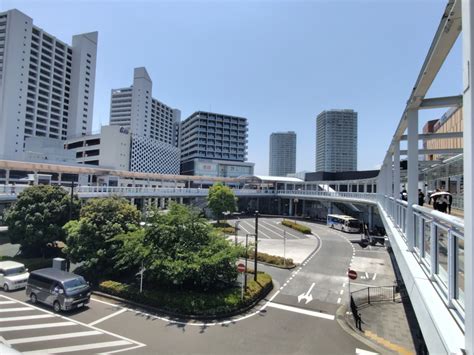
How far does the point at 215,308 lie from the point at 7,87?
70248mm

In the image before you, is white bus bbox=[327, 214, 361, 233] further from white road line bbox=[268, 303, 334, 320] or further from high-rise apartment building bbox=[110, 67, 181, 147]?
high-rise apartment building bbox=[110, 67, 181, 147]

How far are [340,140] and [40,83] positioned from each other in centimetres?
10079

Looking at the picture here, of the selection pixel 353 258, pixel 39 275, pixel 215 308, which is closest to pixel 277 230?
pixel 353 258

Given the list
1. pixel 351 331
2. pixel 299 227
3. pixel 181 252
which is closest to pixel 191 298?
pixel 181 252

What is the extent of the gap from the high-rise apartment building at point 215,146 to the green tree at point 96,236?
69571 millimetres

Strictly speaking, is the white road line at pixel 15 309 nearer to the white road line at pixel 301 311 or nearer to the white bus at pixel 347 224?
the white road line at pixel 301 311

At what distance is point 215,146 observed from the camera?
93.8 m

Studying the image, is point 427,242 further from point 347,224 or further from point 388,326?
point 347,224

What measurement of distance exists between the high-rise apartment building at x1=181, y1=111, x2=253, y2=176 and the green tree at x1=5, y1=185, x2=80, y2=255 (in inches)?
2635

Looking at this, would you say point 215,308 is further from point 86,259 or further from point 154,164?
point 154,164

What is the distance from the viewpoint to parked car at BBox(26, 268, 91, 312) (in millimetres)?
11773

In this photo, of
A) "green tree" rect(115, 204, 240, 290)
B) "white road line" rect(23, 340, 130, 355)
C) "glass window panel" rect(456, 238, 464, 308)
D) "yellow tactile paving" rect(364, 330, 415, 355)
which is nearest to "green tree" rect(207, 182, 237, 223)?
"green tree" rect(115, 204, 240, 290)

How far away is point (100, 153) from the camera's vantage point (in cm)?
6469

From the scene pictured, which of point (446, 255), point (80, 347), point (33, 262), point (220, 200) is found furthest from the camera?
point (220, 200)
